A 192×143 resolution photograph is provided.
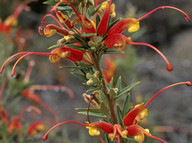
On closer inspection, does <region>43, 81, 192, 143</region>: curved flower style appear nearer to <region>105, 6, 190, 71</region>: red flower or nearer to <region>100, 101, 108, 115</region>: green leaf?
<region>100, 101, 108, 115</region>: green leaf

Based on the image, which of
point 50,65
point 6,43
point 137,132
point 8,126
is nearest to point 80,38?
point 137,132

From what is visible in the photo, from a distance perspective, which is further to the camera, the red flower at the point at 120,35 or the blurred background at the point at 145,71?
the blurred background at the point at 145,71

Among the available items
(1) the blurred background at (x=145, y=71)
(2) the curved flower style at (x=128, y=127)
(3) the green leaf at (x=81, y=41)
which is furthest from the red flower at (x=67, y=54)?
(1) the blurred background at (x=145, y=71)

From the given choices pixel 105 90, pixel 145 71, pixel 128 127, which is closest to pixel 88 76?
pixel 105 90

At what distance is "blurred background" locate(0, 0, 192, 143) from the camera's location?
286 cm

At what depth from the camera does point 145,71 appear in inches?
197

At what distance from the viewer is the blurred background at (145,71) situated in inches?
113

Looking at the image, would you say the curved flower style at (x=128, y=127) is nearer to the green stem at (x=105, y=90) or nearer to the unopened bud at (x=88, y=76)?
the green stem at (x=105, y=90)

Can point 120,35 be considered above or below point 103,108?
above

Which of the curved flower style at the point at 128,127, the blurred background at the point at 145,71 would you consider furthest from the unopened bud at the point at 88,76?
the blurred background at the point at 145,71

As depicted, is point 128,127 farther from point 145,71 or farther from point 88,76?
point 145,71

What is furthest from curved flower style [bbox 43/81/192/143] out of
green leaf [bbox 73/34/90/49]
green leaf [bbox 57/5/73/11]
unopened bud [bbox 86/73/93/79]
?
green leaf [bbox 57/5/73/11]

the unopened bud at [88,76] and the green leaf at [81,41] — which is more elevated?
the green leaf at [81,41]

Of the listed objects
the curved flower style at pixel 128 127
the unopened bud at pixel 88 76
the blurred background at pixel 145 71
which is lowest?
the blurred background at pixel 145 71
